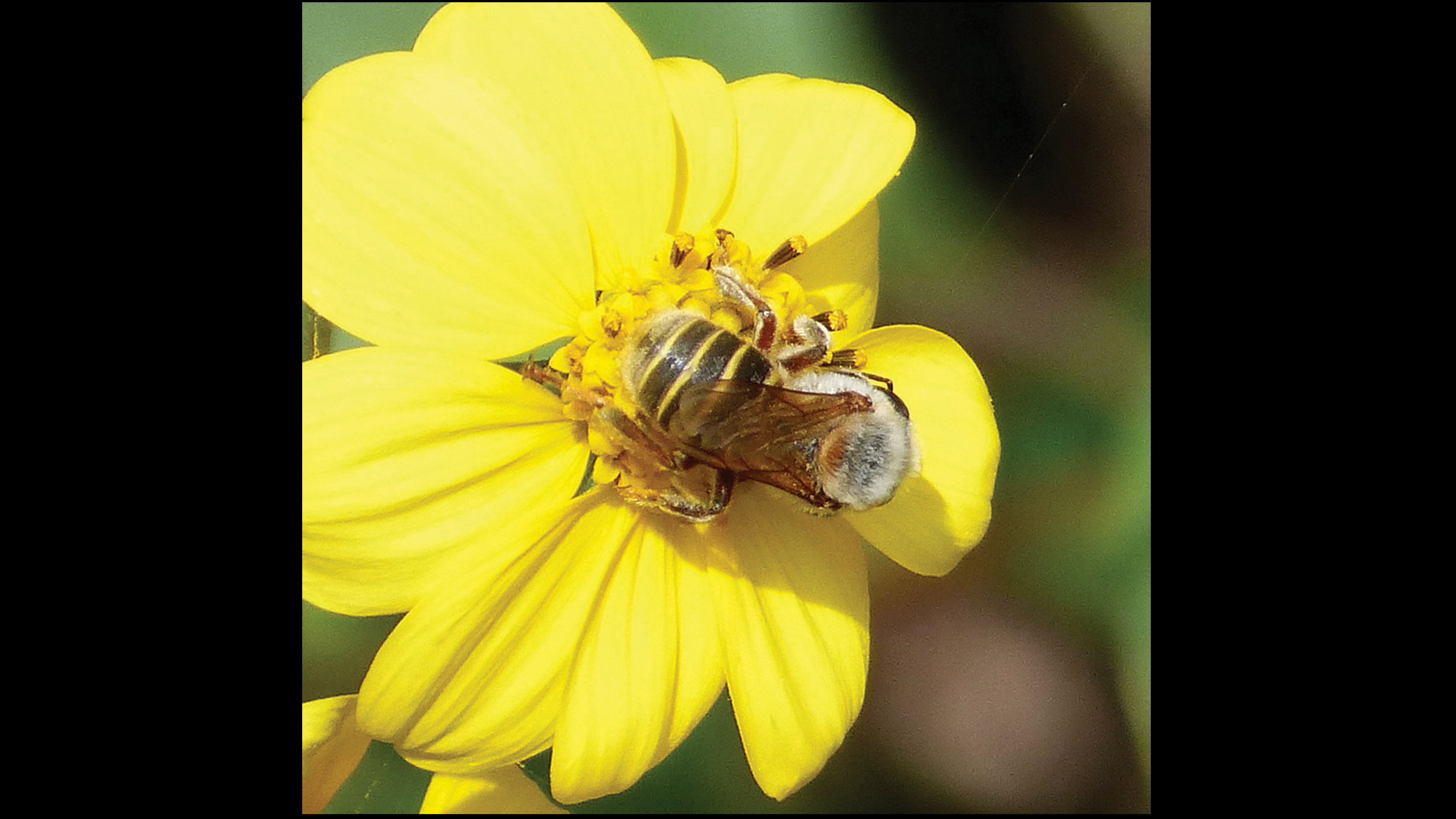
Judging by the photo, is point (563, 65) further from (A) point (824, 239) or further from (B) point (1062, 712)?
(B) point (1062, 712)

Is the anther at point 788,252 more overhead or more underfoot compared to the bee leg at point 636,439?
more overhead

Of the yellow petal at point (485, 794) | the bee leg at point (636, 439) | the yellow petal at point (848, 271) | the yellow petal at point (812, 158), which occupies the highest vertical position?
the yellow petal at point (812, 158)

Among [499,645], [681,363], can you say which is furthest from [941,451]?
[499,645]

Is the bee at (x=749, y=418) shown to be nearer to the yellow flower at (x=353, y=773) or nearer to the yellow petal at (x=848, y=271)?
the yellow petal at (x=848, y=271)

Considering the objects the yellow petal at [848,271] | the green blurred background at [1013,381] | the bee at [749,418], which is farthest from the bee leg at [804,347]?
the green blurred background at [1013,381]

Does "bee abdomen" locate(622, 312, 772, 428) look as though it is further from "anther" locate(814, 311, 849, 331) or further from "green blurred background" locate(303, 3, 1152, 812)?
"green blurred background" locate(303, 3, 1152, 812)
